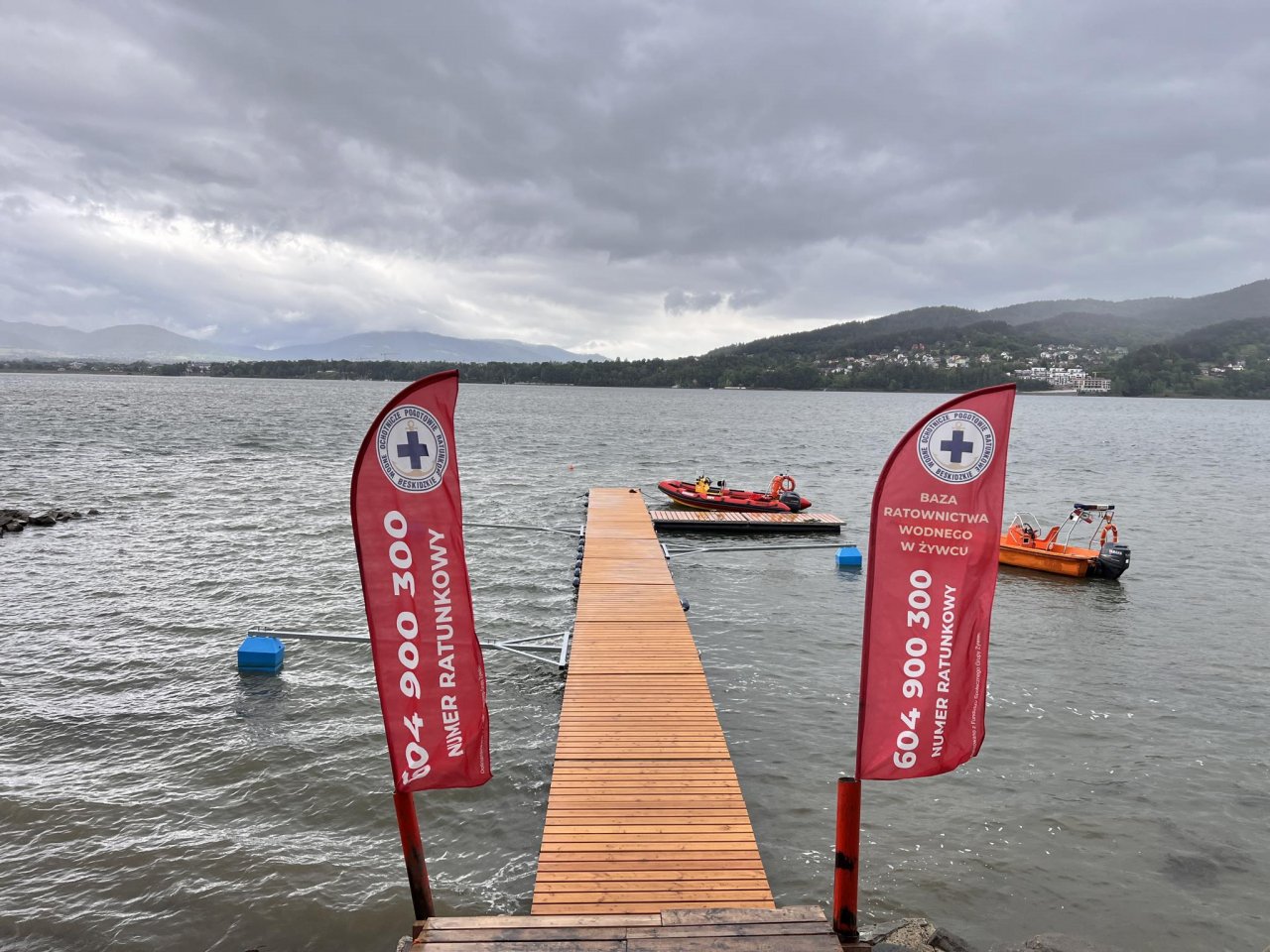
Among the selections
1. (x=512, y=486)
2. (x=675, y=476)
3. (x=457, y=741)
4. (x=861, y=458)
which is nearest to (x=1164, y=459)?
(x=861, y=458)

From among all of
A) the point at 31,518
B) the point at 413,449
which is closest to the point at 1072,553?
the point at 413,449

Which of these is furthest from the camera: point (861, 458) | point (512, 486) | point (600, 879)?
point (861, 458)

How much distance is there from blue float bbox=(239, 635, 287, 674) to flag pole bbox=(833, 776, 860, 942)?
10.9 metres

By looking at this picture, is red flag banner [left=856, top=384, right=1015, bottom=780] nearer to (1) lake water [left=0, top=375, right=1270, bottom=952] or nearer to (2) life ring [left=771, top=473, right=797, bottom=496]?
(1) lake water [left=0, top=375, right=1270, bottom=952]

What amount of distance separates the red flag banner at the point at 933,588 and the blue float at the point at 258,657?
11.2 metres

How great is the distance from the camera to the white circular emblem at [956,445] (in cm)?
444

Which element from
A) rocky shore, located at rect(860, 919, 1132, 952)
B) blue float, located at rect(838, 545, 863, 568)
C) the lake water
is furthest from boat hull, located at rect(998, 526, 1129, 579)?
rocky shore, located at rect(860, 919, 1132, 952)

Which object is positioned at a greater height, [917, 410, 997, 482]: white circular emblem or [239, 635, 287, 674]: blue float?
[917, 410, 997, 482]: white circular emblem

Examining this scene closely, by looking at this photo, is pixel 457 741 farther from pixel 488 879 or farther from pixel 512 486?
pixel 512 486

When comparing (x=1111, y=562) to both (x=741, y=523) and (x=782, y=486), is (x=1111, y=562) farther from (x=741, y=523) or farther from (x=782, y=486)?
(x=782, y=486)

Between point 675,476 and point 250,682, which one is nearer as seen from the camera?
point 250,682

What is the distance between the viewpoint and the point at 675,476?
150 feet

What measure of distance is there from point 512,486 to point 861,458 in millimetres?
30788

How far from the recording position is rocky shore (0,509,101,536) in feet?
77.4
